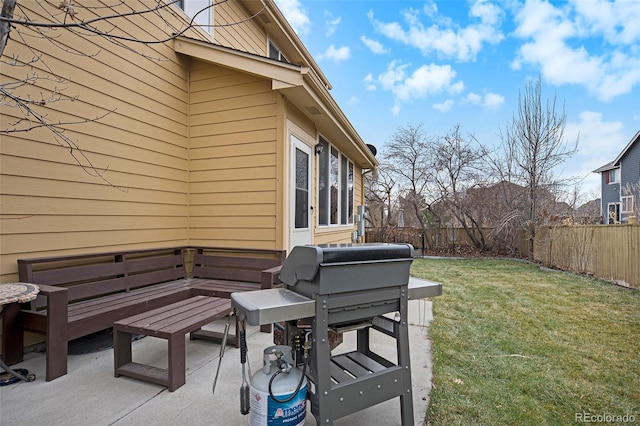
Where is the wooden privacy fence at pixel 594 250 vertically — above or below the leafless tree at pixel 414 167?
below

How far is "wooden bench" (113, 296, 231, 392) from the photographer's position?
2.31 meters

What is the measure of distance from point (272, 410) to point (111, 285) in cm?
268

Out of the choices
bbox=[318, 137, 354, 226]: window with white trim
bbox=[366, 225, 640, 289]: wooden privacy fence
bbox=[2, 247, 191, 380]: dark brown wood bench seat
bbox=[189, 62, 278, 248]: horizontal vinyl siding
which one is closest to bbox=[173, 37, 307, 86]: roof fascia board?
bbox=[189, 62, 278, 248]: horizontal vinyl siding

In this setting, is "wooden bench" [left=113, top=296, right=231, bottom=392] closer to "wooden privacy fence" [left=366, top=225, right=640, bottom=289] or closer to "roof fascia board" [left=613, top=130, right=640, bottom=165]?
"wooden privacy fence" [left=366, top=225, right=640, bottom=289]

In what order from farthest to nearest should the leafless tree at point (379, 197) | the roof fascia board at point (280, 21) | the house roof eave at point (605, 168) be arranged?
the house roof eave at point (605, 168), the leafless tree at point (379, 197), the roof fascia board at point (280, 21)

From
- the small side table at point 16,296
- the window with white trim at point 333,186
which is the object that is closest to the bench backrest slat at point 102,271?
the small side table at point 16,296

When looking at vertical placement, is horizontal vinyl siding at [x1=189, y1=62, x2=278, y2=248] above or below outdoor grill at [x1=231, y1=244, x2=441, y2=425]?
above

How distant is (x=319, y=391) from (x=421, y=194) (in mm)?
12786

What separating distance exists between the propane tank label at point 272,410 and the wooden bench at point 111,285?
165 cm

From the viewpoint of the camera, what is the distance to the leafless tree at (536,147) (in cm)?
993

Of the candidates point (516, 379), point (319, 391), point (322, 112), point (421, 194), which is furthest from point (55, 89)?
point (421, 194)

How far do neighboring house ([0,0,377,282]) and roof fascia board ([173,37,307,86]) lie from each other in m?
0.02

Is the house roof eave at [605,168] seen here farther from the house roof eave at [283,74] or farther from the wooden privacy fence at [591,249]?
the house roof eave at [283,74]

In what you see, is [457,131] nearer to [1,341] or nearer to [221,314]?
[221,314]
